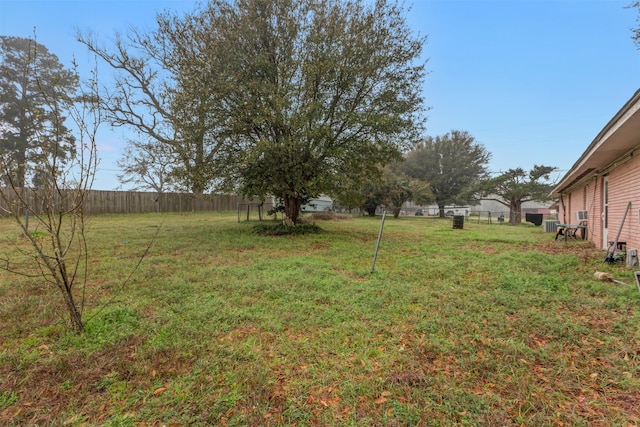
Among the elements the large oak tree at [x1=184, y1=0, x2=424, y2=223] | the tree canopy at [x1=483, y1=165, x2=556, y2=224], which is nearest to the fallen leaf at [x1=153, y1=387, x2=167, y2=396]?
the large oak tree at [x1=184, y1=0, x2=424, y2=223]

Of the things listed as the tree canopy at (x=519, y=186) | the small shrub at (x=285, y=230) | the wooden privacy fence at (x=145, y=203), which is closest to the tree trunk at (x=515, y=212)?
the tree canopy at (x=519, y=186)

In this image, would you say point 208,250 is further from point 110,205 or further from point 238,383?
point 110,205

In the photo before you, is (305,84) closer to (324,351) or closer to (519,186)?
(324,351)

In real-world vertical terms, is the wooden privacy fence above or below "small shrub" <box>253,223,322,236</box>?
above

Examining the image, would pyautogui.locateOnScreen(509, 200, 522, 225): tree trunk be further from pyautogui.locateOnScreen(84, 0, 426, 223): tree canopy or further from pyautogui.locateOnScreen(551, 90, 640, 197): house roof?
pyautogui.locateOnScreen(84, 0, 426, 223): tree canopy

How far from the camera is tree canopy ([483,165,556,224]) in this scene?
2183cm

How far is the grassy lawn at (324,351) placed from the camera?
6.05 ft

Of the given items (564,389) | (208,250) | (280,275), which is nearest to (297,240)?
(208,250)

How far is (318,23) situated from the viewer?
882 centimetres

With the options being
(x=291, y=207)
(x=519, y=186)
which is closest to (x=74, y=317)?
(x=291, y=207)

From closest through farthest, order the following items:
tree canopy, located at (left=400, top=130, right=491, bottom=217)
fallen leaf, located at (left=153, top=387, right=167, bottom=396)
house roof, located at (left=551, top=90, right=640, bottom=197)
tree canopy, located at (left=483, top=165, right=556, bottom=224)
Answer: fallen leaf, located at (left=153, top=387, right=167, bottom=396) → house roof, located at (left=551, top=90, right=640, bottom=197) → tree canopy, located at (left=483, top=165, right=556, bottom=224) → tree canopy, located at (left=400, top=130, right=491, bottom=217)

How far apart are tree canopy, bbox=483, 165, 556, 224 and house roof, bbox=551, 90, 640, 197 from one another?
54.3 feet

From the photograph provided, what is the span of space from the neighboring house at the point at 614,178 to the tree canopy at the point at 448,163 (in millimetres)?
22130

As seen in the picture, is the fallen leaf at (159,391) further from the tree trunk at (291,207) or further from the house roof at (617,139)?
the tree trunk at (291,207)
